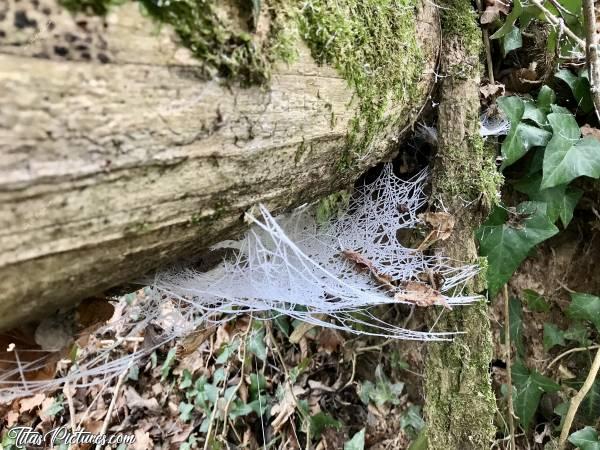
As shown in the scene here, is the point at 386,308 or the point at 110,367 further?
the point at 386,308

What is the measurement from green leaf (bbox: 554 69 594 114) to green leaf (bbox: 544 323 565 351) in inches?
36.0

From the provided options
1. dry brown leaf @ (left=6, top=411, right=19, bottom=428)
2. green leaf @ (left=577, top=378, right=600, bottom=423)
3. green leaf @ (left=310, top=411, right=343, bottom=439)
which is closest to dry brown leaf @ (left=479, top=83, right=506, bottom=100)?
green leaf @ (left=577, top=378, right=600, bottom=423)

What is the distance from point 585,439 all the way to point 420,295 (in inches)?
41.3

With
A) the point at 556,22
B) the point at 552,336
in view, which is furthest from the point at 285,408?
the point at 556,22

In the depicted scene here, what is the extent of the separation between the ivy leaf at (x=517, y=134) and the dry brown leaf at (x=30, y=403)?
115 inches

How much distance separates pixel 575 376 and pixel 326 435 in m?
1.31

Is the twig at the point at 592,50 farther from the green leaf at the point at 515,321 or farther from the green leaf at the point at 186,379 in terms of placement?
the green leaf at the point at 186,379

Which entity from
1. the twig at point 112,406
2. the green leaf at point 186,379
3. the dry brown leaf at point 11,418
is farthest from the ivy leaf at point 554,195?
the dry brown leaf at point 11,418

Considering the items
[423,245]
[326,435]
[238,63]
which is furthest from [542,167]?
[326,435]

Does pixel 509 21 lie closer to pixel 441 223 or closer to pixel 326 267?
pixel 441 223

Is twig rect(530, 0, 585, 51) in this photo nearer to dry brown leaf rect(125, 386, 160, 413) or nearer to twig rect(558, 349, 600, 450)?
twig rect(558, 349, 600, 450)

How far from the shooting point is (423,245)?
1.49m

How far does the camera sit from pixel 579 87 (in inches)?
66.5

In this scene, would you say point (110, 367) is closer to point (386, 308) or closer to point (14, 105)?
point (14, 105)
